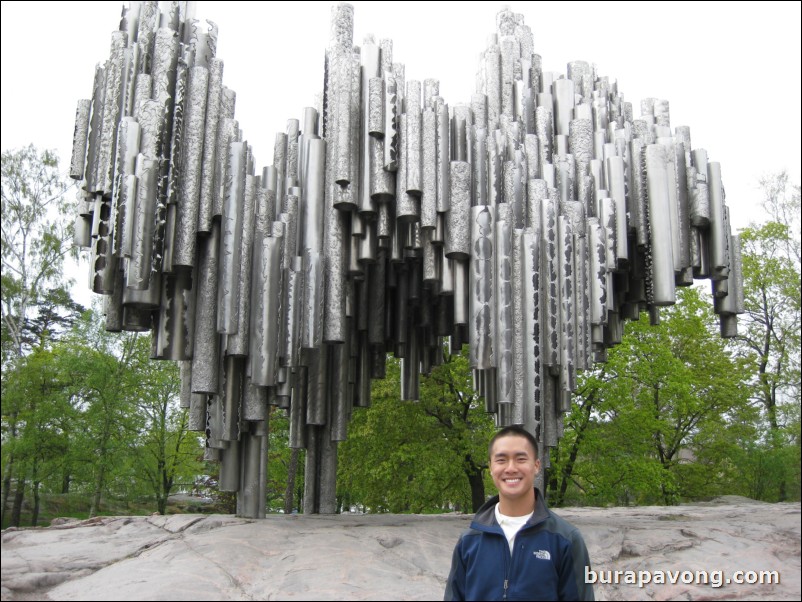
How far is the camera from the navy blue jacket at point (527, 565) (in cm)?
393

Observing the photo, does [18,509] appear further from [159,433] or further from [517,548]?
[159,433]

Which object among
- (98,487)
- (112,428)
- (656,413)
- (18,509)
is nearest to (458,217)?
(18,509)

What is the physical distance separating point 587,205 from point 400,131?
3.06 metres

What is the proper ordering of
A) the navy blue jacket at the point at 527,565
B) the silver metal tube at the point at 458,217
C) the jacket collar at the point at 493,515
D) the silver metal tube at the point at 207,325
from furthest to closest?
the silver metal tube at the point at 458,217
the silver metal tube at the point at 207,325
the jacket collar at the point at 493,515
the navy blue jacket at the point at 527,565

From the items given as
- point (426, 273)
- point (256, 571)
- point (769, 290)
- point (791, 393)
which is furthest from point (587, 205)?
point (769, 290)

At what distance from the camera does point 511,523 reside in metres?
4.16

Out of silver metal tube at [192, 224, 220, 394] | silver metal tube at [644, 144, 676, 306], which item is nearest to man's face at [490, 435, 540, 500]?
silver metal tube at [192, 224, 220, 394]

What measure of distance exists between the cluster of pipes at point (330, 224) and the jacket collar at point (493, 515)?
15.0ft

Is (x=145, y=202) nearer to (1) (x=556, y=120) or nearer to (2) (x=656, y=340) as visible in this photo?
(1) (x=556, y=120)

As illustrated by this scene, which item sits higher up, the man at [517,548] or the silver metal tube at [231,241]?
the silver metal tube at [231,241]

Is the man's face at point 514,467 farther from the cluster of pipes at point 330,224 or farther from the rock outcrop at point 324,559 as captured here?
the cluster of pipes at point 330,224

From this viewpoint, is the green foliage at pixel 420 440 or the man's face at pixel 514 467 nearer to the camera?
the man's face at pixel 514 467
